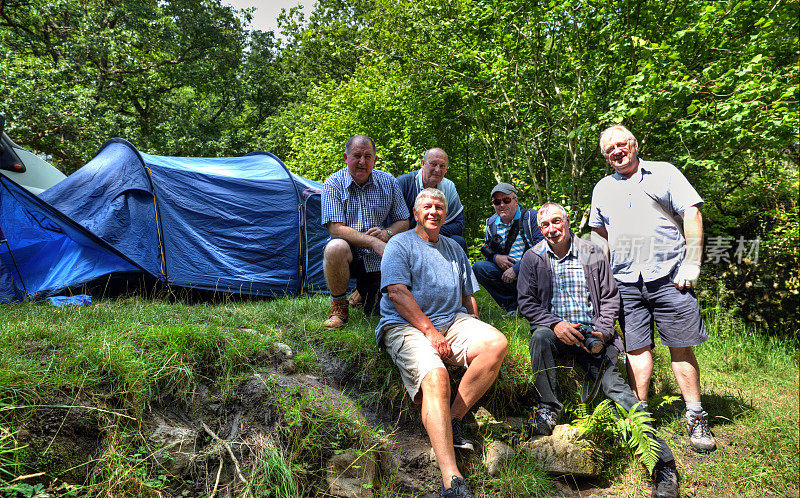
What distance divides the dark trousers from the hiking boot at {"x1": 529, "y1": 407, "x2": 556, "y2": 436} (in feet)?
0.13

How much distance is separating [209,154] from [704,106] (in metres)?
13.5

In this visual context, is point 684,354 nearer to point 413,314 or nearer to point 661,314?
point 661,314

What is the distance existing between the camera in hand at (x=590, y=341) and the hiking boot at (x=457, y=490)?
129 centimetres

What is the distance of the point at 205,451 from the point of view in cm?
232

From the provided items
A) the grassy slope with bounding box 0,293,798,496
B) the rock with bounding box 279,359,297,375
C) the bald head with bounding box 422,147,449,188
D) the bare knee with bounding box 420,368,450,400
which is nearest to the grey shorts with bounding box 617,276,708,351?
the grassy slope with bounding box 0,293,798,496

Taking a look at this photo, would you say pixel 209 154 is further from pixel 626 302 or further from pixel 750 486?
pixel 750 486

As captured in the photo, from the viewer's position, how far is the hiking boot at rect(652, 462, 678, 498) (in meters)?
2.57

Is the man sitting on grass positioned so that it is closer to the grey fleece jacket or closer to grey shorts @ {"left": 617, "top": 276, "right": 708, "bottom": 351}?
the grey fleece jacket

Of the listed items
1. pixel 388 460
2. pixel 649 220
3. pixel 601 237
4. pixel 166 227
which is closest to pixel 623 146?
pixel 649 220

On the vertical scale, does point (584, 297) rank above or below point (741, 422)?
above

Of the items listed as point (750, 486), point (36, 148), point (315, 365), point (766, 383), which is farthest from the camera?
point (36, 148)

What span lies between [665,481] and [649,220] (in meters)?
1.62

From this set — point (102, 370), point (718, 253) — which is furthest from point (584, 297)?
point (718, 253)

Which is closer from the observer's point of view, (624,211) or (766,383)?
(624,211)
